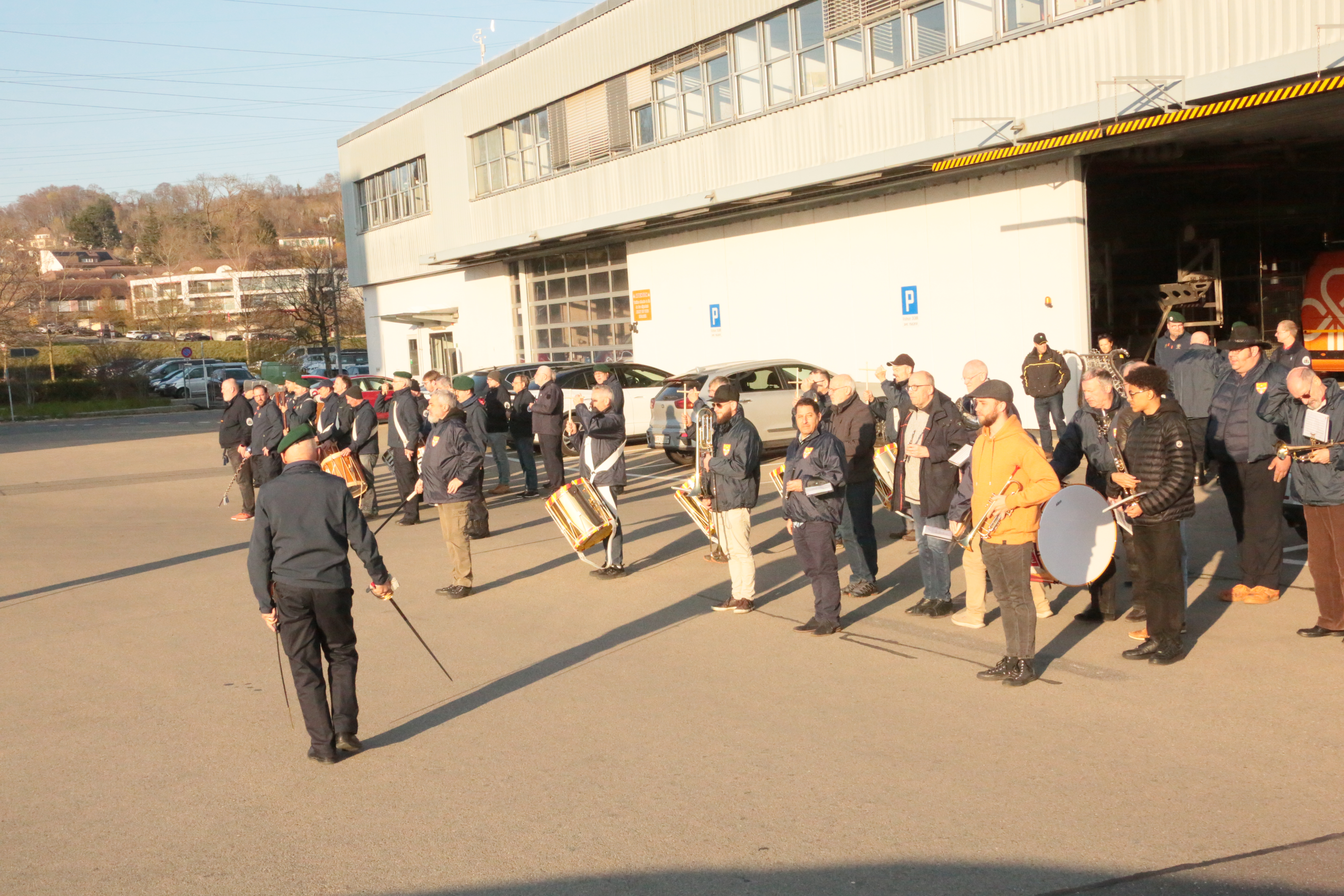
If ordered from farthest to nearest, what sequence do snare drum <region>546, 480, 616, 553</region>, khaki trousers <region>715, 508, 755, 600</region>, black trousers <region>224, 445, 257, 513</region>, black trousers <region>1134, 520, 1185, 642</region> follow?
black trousers <region>224, 445, 257, 513</region> → snare drum <region>546, 480, 616, 553</region> → khaki trousers <region>715, 508, 755, 600</region> → black trousers <region>1134, 520, 1185, 642</region>

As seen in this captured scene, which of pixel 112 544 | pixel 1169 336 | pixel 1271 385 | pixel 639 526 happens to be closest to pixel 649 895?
pixel 1271 385

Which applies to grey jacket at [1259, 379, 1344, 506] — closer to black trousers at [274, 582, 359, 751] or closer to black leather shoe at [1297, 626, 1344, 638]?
black leather shoe at [1297, 626, 1344, 638]

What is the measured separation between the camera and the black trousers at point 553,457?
617 inches

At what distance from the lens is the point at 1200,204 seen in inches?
960

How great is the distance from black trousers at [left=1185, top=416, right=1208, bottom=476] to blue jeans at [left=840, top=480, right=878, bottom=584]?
257 centimetres

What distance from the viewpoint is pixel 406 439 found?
15047 mm

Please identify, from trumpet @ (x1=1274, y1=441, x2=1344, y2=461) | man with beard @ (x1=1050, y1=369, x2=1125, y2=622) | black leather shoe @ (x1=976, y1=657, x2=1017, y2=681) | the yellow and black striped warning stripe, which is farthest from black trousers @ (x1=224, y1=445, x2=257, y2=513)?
trumpet @ (x1=1274, y1=441, x2=1344, y2=461)

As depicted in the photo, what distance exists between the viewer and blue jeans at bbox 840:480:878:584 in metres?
10.0

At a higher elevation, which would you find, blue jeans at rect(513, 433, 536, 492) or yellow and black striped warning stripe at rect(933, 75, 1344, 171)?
yellow and black striped warning stripe at rect(933, 75, 1344, 171)

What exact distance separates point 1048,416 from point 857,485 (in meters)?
9.20

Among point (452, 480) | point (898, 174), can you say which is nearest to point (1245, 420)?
point (452, 480)

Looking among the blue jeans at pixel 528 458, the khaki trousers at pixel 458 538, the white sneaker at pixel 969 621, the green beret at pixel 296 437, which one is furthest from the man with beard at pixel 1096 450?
the blue jeans at pixel 528 458

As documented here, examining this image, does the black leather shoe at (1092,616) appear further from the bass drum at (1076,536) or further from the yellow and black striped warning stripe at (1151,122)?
the yellow and black striped warning stripe at (1151,122)

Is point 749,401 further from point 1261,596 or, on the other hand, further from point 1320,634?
point 1320,634
